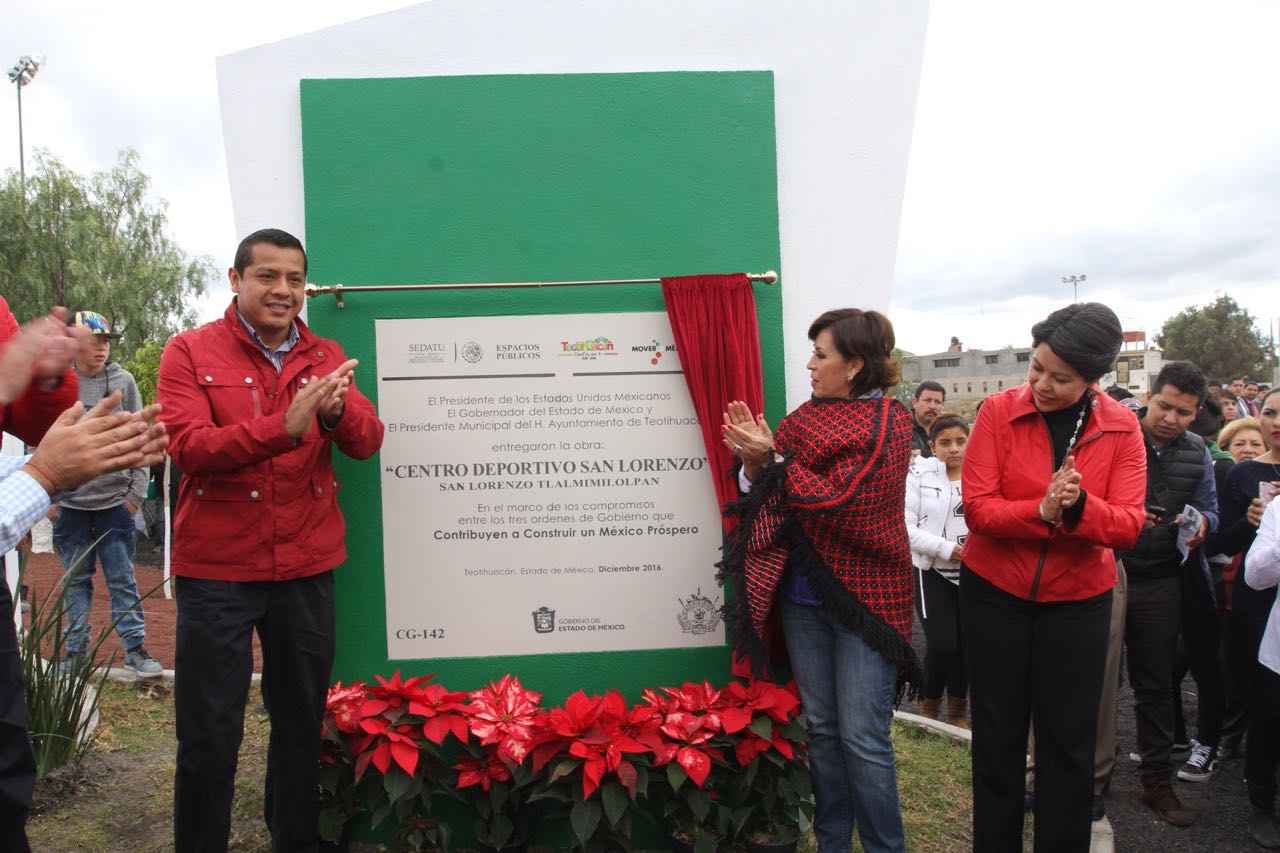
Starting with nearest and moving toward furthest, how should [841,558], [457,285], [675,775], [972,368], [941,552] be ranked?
[841,558] → [675,775] → [457,285] → [941,552] → [972,368]

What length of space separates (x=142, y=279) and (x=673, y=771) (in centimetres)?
2637

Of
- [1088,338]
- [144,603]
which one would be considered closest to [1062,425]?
[1088,338]

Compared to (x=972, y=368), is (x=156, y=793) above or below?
below

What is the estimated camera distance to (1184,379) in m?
3.66

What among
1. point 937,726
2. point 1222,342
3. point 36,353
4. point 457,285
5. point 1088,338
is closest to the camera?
point 36,353

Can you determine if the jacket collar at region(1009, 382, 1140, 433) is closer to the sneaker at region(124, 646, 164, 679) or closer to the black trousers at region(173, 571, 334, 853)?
the black trousers at region(173, 571, 334, 853)

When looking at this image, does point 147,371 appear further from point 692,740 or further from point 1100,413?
point 1100,413

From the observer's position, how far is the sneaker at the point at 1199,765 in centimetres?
397

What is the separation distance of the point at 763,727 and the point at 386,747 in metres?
1.23

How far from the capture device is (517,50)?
10.9ft

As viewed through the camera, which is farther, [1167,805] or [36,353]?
[1167,805]

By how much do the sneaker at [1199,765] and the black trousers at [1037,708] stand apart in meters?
1.64

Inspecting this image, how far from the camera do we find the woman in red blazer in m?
2.66

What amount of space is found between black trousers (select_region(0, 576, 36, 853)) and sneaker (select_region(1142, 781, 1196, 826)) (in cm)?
385
